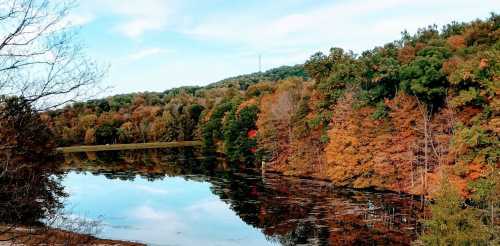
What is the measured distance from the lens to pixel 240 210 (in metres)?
39.9

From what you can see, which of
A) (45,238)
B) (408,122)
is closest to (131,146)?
(408,122)

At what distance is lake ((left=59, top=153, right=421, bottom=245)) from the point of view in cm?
3019

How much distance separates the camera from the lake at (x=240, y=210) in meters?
30.2

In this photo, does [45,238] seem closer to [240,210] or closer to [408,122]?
[240,210]

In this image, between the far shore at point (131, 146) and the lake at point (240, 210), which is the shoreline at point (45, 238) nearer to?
the lake at point (240, 210)

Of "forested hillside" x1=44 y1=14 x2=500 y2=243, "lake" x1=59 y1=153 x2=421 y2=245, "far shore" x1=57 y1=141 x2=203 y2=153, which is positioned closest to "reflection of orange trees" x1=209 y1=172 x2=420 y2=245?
"lake" x1=59 y1=153 x2=421 y2=245

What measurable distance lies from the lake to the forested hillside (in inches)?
125

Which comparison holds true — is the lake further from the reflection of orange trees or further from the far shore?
the far shore

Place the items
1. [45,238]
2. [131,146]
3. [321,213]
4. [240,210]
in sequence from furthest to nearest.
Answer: [131,146] → [240,210] → [321,213] → [45,238]

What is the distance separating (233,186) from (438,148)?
2283 cm

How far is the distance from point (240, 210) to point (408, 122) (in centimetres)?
1755

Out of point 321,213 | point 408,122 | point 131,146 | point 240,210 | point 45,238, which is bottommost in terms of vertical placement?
point 240,210

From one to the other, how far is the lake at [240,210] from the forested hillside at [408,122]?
125 inches

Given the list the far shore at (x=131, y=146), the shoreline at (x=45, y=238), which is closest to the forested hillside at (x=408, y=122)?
the shoreline at (x=45, y=238)
